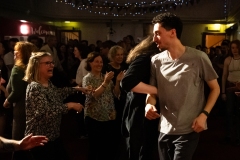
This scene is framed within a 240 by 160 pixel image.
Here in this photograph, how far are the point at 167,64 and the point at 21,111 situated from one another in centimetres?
164

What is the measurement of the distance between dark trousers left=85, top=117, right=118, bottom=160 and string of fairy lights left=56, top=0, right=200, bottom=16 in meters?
8.49

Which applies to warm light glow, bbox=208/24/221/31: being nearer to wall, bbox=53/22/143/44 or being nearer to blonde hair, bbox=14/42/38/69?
wall, bbox=53/22/143/44

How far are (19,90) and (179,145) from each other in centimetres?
164

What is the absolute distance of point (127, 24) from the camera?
45.0 feet

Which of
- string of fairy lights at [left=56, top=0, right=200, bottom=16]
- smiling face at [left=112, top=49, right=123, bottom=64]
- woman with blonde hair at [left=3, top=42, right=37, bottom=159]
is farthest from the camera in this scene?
string of fairy lights at [left=56, top=0, right=200, bottom=16]

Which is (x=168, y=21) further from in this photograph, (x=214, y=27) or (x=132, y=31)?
(x=214, y=27)

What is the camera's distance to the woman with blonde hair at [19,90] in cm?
308

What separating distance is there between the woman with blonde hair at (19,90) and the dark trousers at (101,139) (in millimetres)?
643

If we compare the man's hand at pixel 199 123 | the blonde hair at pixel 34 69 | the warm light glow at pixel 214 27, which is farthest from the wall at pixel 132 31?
the man's hand at pixel 199 123

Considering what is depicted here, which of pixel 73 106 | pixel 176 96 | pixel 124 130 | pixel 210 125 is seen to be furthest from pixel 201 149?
pixel 176 96

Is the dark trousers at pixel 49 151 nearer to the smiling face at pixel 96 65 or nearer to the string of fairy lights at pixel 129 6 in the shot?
the smiling face at pixel 96 65

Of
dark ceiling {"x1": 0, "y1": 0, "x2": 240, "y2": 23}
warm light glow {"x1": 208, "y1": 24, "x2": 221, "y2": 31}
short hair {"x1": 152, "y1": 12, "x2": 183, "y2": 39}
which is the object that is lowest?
short hair {"x1": 152, "y1": 12, "x2": 183, "y2": 39}

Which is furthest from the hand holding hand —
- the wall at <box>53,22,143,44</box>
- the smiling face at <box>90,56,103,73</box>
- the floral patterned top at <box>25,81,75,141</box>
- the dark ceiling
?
the wall at <box>53,22,143,44</box>

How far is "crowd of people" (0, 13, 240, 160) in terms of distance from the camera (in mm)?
2072
